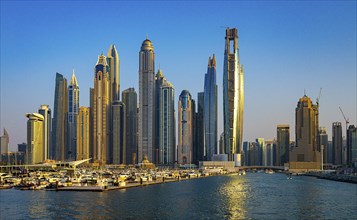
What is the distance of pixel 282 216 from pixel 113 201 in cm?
3465

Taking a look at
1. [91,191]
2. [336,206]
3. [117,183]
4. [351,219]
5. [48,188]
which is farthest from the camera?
[117,183]

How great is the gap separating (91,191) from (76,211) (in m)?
42.4

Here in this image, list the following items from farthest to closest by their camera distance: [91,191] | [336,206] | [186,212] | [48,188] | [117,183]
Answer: [117,183] < [48,188] < [91,191] < [336,206] < [186,212]

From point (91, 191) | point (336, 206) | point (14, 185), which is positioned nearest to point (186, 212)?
point (336, 206)

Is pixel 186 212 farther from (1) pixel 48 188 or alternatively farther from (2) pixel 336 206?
(1) pixel 48 188

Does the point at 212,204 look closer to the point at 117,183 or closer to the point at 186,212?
the point at 186,212

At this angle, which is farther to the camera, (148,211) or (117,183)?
(117,183)

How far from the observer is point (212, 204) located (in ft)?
323

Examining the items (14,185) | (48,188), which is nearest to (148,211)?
(48,188)

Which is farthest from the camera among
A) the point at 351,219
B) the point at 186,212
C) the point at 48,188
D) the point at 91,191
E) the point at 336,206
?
the point at 48,188

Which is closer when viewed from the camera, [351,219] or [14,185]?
[351,219]

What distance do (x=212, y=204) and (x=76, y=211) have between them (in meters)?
28.1

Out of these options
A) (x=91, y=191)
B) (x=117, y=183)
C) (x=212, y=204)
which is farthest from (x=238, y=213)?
(x=117, y=183)

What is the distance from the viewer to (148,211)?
8462 centimetres
